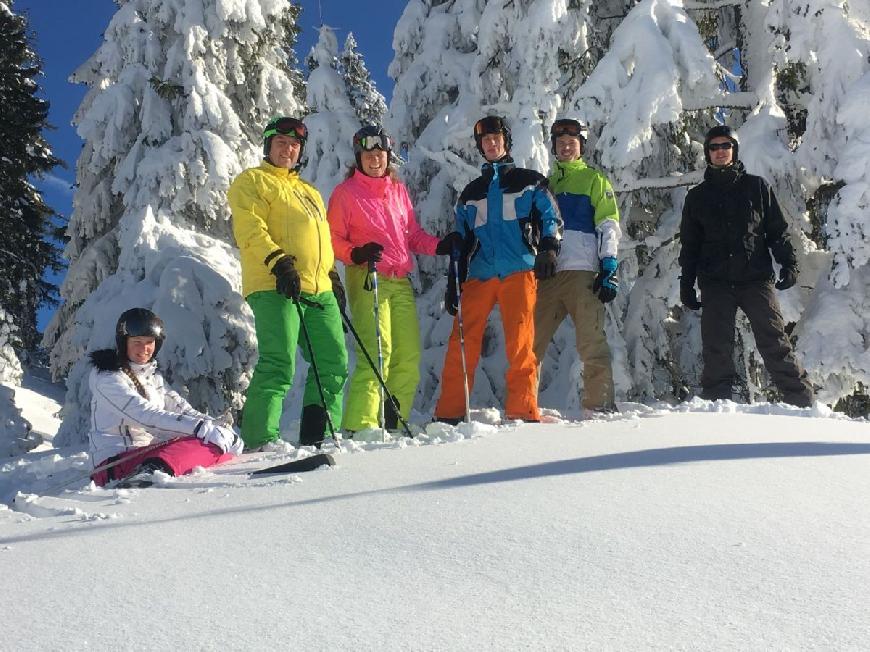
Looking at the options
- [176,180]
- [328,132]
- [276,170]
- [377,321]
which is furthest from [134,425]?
[328,132]

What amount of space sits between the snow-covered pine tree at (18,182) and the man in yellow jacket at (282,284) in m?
12.2

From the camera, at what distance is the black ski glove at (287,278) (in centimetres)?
467

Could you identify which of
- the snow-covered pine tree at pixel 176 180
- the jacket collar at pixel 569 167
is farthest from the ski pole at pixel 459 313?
the snow-covered pine tree at pixel 176 180

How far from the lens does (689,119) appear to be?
840 centimetres

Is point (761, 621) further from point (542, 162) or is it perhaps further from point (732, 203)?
point (542, 162)

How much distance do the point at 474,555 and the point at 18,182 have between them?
16.9 metres

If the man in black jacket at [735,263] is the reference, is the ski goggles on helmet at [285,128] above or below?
above

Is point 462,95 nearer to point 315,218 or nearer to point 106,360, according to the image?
point 315,218

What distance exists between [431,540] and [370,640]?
2.30 feet

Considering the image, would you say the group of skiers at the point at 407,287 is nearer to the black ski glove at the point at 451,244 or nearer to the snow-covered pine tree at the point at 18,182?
the black ski glove at the point at 451,244

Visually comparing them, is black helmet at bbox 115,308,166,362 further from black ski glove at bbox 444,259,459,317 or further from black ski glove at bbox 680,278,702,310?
black ski glove at bbox 680,278,702,310

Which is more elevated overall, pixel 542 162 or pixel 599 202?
pixel 542 162

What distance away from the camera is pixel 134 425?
448cm

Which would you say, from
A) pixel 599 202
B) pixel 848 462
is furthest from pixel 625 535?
pixel 599 202
